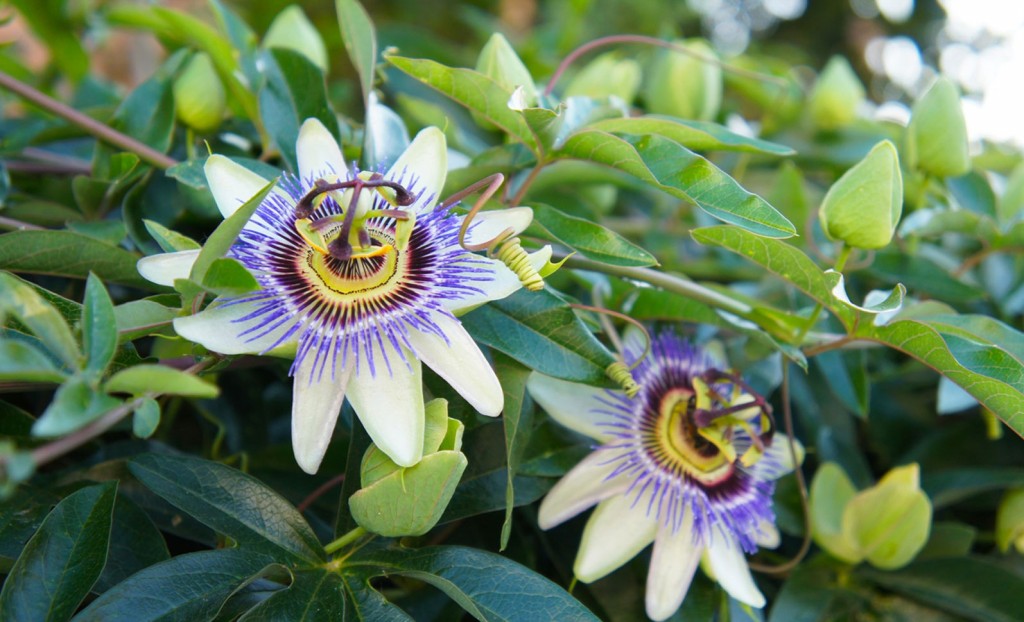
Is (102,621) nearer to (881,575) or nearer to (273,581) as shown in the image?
(273,581)

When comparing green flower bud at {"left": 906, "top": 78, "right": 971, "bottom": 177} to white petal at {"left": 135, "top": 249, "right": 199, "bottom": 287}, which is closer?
white petal at {"left": 135, "top": 249, "right": 199, "bottom": 287}

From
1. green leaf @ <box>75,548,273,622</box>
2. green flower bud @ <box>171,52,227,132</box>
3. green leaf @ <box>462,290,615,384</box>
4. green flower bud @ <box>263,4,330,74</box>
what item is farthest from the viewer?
green flower bud @ <box>263,4,330,74</box>

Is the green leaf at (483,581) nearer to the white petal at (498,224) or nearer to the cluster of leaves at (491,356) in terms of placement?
the cluster of leaves at (491,356)

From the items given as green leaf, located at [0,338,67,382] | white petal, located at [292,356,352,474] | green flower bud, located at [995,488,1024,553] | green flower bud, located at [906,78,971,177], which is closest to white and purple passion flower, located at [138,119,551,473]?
white petal, located at [292,356,352,474]

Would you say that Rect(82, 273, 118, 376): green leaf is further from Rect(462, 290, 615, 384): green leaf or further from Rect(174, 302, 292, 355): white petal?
Rect(462, 290, 615, 384): green leaf

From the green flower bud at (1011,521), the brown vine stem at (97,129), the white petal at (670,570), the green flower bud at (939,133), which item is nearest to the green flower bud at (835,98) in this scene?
the green flower bud at (939,133)
